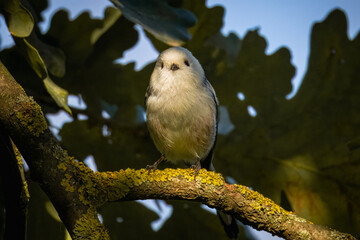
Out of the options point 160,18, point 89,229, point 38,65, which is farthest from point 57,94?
point 160,18

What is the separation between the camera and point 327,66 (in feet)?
11.3

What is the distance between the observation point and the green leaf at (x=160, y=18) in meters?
2.61

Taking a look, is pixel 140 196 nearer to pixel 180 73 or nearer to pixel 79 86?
pixel 180 73

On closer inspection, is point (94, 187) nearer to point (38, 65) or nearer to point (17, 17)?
point (38, 65)

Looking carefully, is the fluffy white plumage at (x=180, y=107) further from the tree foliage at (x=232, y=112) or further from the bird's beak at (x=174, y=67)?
the tree foliage at (x=232, y=112)

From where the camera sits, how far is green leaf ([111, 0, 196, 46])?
8.57ft

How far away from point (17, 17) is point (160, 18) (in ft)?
3.78

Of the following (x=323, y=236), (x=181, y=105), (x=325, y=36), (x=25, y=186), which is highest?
(x=325, y=36)

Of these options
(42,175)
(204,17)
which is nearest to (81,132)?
(204,17)

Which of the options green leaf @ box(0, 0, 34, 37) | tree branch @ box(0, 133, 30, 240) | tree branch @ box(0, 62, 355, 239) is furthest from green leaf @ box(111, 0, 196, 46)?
tree branch @ box(0, 133, 30, 240)

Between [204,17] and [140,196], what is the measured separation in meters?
2.05

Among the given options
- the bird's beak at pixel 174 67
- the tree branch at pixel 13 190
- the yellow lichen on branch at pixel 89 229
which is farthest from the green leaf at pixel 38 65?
the bird's beak at pixel 174 67

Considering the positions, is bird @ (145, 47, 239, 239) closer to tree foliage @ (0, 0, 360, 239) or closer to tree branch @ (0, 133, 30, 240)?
tree foliage @ (0, 0, 360, 239)

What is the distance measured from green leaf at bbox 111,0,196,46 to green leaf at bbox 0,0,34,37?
0.62 m
